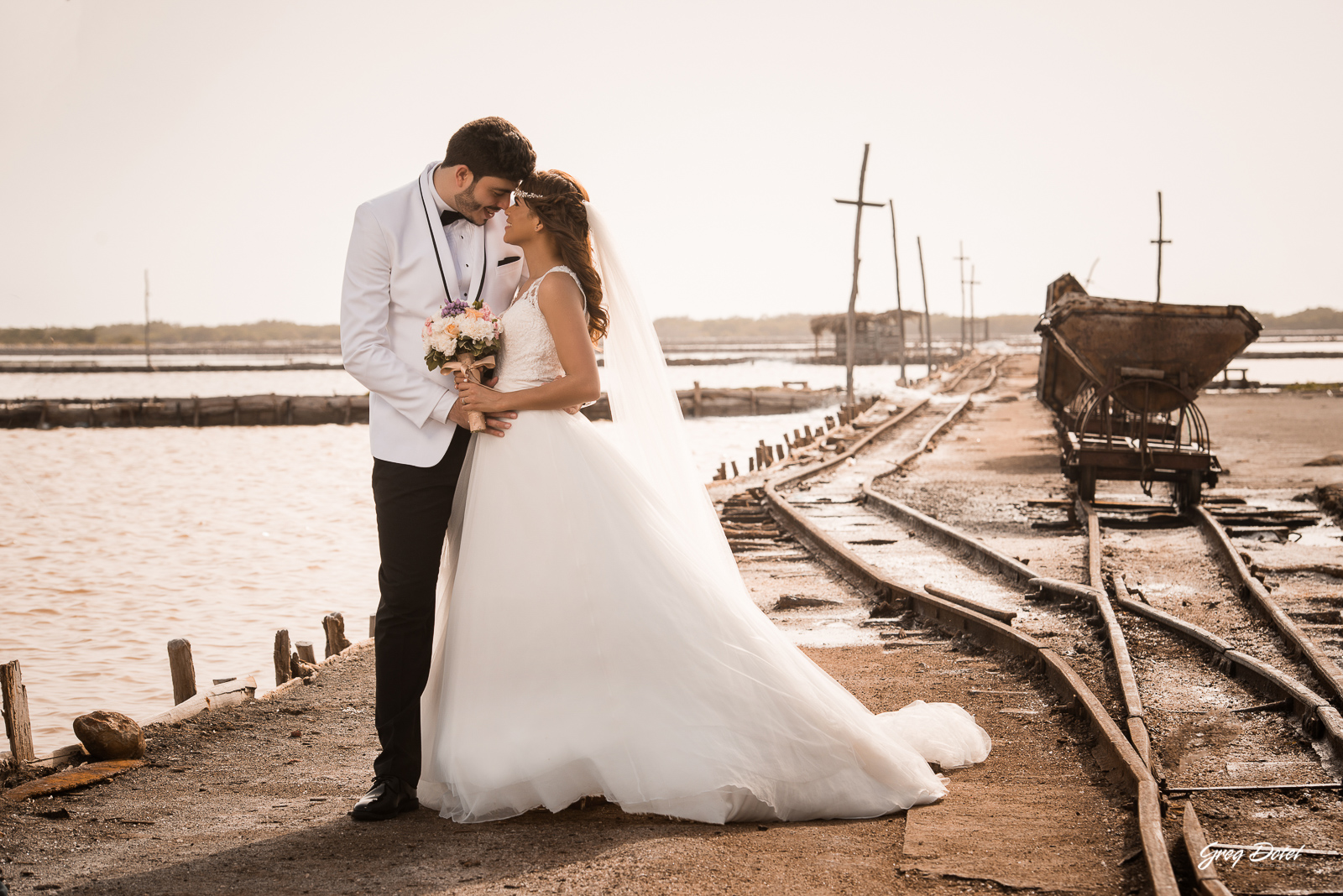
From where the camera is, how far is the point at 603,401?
41.7 m

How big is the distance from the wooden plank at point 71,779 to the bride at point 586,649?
156 centimetres

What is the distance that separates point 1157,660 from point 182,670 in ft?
16.7

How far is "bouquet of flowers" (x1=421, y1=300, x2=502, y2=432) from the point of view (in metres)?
3.35

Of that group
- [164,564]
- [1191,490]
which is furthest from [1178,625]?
[164,564]

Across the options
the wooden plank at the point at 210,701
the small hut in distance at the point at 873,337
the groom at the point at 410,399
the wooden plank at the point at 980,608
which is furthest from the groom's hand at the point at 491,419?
the small hut in distance at the point at 873,337

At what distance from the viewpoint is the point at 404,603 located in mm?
3494

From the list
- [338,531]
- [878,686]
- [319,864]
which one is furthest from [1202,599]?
[338,531]

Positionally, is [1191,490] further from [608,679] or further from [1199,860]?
[608,679]

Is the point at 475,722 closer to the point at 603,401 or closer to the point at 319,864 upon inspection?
the point at 319,864

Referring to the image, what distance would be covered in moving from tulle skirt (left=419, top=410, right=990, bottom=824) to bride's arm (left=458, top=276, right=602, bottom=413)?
0.08 m

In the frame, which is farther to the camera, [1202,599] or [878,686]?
[1202,599]

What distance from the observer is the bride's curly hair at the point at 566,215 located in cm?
353

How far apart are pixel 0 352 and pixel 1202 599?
145784 mm

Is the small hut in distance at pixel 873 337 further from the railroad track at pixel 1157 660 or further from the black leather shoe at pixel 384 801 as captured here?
the black leather shoe at pixel 384 801
